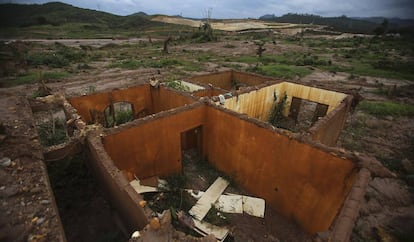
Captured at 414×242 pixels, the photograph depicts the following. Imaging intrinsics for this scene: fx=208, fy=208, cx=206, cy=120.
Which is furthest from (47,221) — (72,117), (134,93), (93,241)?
(134,93)

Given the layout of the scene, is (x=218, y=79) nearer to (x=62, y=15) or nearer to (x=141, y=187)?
(x=141, y=187)

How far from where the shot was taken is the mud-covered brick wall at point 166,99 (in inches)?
306

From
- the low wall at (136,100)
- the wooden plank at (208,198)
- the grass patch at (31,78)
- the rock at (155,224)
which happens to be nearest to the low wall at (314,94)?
the low wall at (136,100)

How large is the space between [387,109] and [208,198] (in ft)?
42.9

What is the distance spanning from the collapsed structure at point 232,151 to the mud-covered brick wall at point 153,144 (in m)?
0.03

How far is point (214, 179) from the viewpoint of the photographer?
721 centimetres

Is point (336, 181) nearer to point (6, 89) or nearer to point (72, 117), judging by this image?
point (72, 117)

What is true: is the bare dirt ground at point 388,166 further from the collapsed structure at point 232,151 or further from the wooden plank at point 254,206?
the wooden plank at point 254,206

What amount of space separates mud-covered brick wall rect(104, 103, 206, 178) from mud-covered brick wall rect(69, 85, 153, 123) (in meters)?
3.16

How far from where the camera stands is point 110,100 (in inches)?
318

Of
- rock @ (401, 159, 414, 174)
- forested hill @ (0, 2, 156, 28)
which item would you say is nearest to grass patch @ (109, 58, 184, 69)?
rock @ (401, 159, 414, 174)

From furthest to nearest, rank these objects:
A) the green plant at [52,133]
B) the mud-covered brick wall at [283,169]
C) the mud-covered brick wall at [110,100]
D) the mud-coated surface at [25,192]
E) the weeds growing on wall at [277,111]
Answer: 1. the weeds growing on wall at [277,111]
2. the green plant at [52,133]
3. the mud-covered brick wall at [110,100]
4. the mud-covered brick wall at [283,169]
5. the mud-coated surface at [25,192]

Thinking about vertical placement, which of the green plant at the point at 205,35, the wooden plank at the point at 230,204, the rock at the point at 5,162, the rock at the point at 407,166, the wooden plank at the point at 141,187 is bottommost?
the wooden plank at the point at 230,204

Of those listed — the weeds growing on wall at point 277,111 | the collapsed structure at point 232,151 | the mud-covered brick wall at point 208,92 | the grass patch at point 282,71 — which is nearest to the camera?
the collapsed structure at point 232,151
